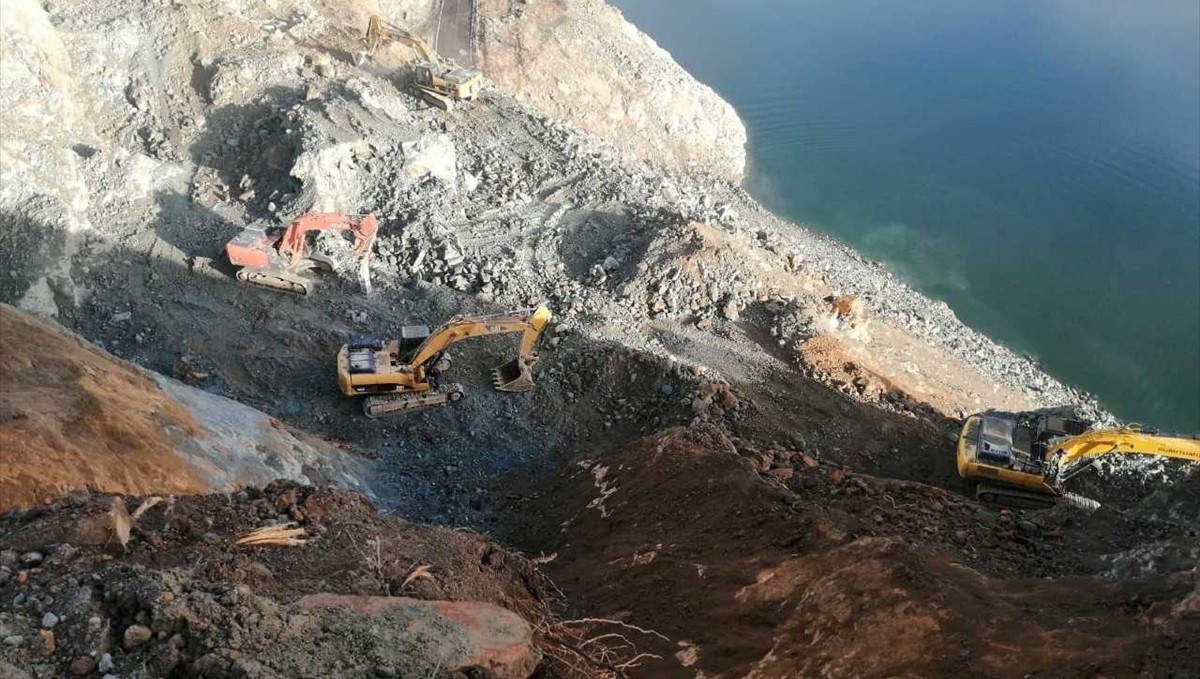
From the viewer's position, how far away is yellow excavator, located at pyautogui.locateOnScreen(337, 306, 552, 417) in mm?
14375

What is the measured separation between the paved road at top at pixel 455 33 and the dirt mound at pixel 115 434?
778 inches

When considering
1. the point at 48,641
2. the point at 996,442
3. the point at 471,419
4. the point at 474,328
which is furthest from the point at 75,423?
the point at 996,442

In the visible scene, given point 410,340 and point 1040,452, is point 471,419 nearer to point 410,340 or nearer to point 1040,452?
point 410,340

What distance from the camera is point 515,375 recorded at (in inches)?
623

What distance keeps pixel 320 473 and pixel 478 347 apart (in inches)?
197

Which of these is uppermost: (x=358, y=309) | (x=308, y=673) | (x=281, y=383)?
(x=308, y=673)

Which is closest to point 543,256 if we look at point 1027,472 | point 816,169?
point 1027,472

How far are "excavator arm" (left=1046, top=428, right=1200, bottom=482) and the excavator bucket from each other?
356 inches

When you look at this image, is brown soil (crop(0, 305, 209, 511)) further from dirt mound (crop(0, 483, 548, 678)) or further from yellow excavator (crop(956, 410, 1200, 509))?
yellow excavator (crop(956, 410, 1200, 509))

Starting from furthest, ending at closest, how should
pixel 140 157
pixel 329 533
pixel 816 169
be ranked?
pixel 816 169 → pixel 140 157 → pixel 329 533

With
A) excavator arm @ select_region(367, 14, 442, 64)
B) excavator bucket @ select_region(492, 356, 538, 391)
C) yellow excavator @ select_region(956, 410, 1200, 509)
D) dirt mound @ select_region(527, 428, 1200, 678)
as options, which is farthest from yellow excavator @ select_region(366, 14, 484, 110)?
yellow excavator @ select_region(956, 410, 1200, 509)

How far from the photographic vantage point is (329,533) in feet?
26.7

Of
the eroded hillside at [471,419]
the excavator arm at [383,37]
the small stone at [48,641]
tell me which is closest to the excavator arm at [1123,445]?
the eroded hillside at [471,419]

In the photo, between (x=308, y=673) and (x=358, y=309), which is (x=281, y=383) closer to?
(x=358, y=309)
